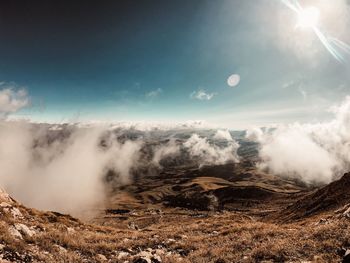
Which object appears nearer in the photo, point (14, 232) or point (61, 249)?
point (61, 249)

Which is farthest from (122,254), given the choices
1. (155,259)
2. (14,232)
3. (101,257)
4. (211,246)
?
(14,232)

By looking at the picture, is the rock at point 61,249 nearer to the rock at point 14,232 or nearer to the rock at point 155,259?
the rock at point 14,232

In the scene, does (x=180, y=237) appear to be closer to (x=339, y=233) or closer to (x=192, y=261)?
(x=192, y=261)

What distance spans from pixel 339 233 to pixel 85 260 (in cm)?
1461

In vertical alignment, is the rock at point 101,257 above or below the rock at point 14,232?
below

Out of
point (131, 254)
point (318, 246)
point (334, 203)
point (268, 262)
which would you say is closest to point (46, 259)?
point (131, 254)

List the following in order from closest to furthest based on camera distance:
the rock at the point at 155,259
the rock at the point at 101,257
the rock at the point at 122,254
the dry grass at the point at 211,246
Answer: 1. the dry grass at the point at 211,246
2. the rock at the point at 155,259
3. the rock at the point at 101,257
4. the rock at the point at 122,254

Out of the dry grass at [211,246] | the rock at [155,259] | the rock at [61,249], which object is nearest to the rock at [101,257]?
the dry grass at [211,246]

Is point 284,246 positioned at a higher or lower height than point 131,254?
higher

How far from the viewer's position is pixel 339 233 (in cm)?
1753

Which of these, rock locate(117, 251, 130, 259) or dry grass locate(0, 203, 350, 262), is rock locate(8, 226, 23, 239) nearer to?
dry grass locate(0, 203, 350, 262)

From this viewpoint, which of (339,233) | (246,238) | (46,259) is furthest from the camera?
(246,238)

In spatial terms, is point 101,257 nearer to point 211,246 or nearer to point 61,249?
Answer: point 61,249

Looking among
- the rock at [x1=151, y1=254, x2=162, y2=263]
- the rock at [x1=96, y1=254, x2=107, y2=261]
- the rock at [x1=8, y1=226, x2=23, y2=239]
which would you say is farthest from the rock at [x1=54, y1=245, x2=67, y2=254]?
the rock at [x1=151, y1=254, x2=162, y2=263]
